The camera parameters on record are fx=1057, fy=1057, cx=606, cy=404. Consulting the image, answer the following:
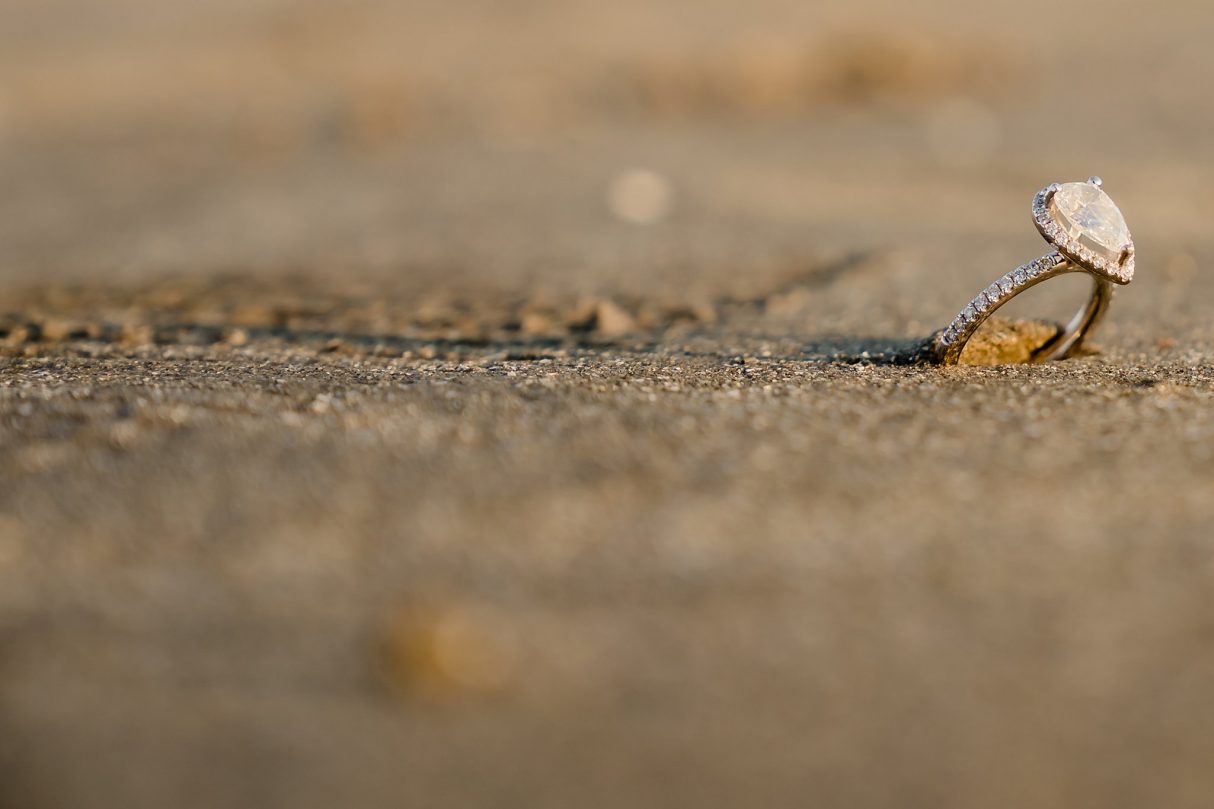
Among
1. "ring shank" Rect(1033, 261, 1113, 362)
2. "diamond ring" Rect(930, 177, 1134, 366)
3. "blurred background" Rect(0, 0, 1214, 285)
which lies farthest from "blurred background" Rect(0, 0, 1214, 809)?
"blurred background" Rect(0, 0, 1214, 285)

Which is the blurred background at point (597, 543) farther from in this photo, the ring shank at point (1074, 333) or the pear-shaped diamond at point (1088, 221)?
the pear-shaped diamond at point (1088, 221)

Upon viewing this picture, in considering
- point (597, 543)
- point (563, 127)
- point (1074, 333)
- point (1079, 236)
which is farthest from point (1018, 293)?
point (563, 127)

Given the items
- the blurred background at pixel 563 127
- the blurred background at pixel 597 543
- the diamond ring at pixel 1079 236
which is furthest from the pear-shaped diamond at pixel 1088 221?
the blurred background at pixel 563 127

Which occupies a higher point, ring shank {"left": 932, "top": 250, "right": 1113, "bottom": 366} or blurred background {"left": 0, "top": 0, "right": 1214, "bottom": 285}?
blurred background {"left": 0, "top": 0, "right": 1214, "bottom": 285}

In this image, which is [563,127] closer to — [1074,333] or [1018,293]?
[1074,333]

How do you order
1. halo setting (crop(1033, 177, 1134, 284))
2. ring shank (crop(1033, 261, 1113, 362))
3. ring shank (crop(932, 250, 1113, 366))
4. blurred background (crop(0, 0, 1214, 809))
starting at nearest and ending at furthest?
blurred background (crop(0, 0, 1214, 809))
halo setting (crop(1033, 177, 1134, 284))
ring shank (crop(932, 250, 1113, 366))
ring shank (crop(1033, 261, 1113, 362))

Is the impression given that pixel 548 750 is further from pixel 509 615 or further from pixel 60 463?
pixel 60 463

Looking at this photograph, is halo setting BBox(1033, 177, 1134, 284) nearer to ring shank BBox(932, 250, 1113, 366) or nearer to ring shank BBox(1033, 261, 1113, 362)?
ring shank BBox(932, 250, 1113, 366)
